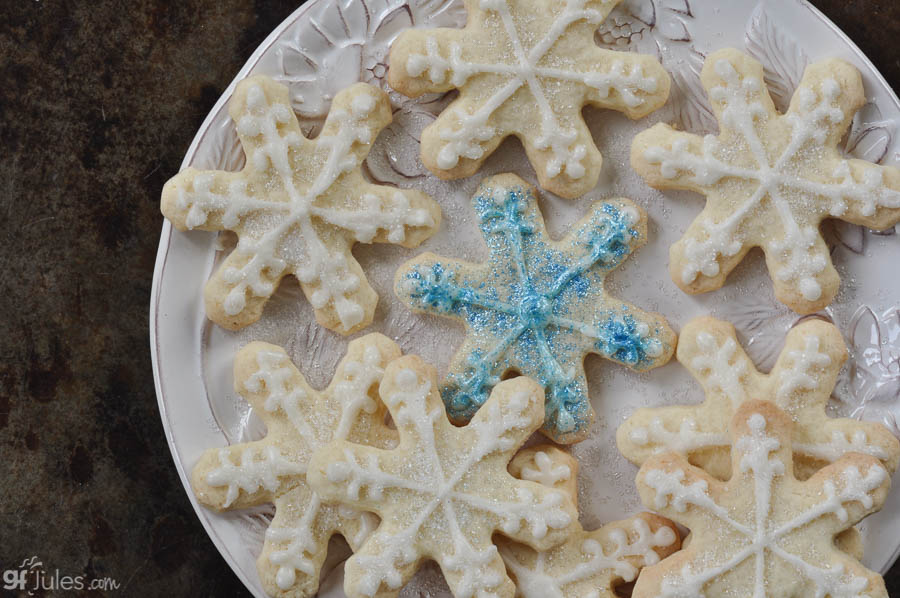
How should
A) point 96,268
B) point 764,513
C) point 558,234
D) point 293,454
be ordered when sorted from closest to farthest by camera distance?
1. point 764,513
2. point 293,454
3. point 558,234
4. point 96,268

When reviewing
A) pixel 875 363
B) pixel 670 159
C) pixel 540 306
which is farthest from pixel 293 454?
pixel 875 363

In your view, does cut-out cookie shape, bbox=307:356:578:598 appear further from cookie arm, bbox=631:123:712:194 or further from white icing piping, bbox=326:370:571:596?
cookie arm, bbox=631:123:712:194

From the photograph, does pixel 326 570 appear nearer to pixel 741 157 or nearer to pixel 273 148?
pixel 273 148

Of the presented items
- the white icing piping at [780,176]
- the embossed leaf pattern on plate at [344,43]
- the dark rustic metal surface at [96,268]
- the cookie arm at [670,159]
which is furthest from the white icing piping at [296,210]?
the white icing piping at [780,176]

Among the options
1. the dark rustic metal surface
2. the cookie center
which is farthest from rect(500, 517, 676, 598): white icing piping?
the dark rustic metal surface

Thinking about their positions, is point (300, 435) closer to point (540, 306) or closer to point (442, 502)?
point (442, 502)

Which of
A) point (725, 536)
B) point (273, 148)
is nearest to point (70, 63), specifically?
point (273, 148)

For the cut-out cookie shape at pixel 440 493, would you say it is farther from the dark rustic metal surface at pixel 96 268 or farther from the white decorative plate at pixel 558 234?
the dark rustic metal surface at pixel 96 268
